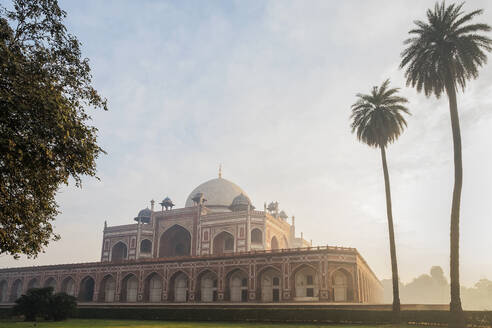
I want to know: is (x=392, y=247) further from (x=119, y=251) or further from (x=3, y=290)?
(x=3, y=290)

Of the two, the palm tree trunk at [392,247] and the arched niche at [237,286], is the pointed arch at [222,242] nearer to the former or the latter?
the arched niche at [237,286]

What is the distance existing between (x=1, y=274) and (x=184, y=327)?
180 feet

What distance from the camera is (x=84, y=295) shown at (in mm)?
58656

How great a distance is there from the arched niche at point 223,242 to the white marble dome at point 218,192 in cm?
937

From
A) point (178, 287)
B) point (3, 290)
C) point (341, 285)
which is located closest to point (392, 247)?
point (341, 285)

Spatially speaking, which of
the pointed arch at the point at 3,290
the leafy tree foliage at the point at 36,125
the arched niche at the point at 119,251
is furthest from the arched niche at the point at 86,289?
the leafy tree foliage at the point at 36,125

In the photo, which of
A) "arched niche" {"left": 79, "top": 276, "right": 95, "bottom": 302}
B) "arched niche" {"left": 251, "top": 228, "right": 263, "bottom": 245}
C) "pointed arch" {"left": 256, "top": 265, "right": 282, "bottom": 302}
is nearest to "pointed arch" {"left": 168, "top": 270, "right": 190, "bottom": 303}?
"pointed arch" {"left": 256, "top": 265, "right": 282, "bottom": 302}

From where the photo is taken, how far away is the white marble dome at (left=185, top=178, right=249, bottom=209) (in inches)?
2776

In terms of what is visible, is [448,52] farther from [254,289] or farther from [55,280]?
[55,280]

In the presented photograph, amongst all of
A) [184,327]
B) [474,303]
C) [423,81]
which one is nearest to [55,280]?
[184,327]

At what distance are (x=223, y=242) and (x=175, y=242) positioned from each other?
9761 millimetres

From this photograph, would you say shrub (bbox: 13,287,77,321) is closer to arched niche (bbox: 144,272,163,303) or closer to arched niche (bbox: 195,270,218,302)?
arched niche (bbox: 195,270,218,302)

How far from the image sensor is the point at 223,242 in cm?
6106

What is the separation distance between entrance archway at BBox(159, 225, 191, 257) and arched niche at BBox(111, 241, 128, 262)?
7.06m
